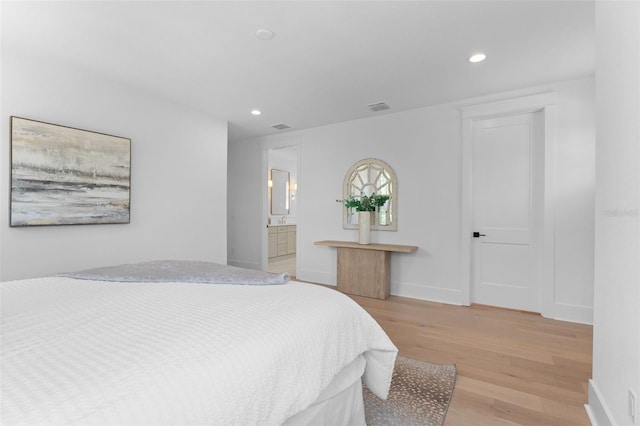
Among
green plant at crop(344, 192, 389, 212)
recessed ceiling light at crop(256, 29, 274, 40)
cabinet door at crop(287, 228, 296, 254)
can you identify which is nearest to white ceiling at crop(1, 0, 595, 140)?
recessed ceiling light at crop(256, 29, 274, 40)

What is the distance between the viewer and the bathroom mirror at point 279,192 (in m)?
7.37

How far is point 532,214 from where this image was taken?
3.37 meters

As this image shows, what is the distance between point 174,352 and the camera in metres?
0.80

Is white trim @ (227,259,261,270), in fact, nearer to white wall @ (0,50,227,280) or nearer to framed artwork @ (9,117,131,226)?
white wall @ (0,50,227,280)

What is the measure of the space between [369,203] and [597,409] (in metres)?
3.02

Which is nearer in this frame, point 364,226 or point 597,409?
point 597,409

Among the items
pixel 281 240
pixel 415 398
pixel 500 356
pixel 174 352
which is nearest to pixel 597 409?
pixel 500 356

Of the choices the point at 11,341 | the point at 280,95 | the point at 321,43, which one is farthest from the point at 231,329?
the point at 280,95

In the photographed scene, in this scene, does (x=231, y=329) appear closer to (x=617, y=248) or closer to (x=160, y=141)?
(x=617, y=248)

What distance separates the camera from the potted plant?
13.6 ft

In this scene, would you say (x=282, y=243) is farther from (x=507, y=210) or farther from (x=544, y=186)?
(x=544, y=186)

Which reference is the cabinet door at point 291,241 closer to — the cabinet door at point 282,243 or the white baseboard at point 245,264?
the cabinet door at point 282,243

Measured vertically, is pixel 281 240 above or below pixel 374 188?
below

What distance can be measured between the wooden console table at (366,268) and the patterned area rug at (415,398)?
170 cm
